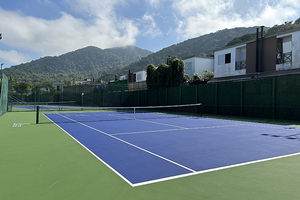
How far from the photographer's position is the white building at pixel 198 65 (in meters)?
39.6

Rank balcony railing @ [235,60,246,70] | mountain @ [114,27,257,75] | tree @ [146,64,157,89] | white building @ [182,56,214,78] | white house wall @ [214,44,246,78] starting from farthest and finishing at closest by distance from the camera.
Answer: mountain @ [114,27,257,75]
white building @ [182,56,214,78]
tree @ [146,64,157,89]
white house wall @ [214,44,246,78]
balcony railing @ [235,60,246,70]

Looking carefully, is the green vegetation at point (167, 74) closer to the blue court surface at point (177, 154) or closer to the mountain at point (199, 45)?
the blue court surface at point (177, 154)

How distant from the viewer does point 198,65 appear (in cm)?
4000

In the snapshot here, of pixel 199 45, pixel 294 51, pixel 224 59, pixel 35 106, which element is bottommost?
pixel 35 106

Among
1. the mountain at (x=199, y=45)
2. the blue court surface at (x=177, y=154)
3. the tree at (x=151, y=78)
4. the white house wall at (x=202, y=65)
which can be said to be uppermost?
the mountain at (x=199, y=45)

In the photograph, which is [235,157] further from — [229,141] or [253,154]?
[229,141]

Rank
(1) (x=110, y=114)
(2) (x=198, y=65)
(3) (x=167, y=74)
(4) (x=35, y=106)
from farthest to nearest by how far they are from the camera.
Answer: (2) (x=198, y=65) → (4) (x=35, y=106) → (3) (x=167, y=74) → (1) (x=110, y=114)

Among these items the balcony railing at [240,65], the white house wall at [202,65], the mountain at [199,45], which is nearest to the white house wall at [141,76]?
the white house wall at [202,65]

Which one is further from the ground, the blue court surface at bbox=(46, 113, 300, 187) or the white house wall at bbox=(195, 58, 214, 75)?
the white house wall at bbox=(195, 58, 214, 75)

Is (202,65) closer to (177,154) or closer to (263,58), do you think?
(263,58)

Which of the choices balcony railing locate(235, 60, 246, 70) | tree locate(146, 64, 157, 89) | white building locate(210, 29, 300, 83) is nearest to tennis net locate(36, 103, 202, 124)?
white building locate(210, 29, 300, 83)

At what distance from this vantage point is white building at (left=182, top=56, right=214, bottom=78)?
39.6 metres

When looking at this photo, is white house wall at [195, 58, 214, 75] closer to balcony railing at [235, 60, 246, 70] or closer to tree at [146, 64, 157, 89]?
tree at [146, 64, 157, 89]

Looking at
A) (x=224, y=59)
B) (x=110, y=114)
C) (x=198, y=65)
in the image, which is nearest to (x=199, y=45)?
(x=198, y=65)
